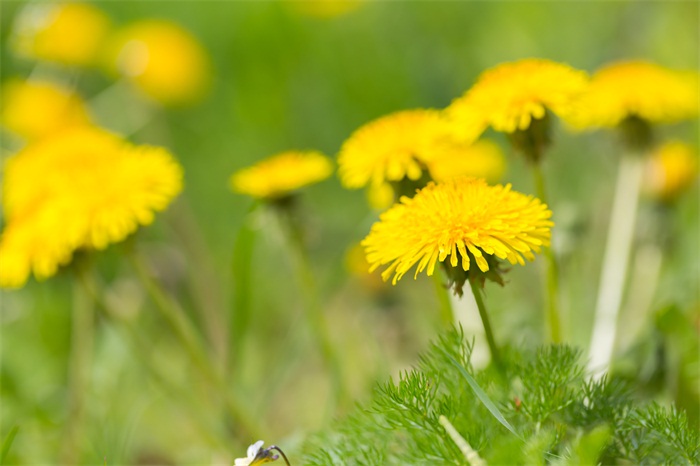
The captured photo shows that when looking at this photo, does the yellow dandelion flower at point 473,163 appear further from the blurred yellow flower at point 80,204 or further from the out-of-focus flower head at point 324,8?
the out-of-focus flower head at point 324,8

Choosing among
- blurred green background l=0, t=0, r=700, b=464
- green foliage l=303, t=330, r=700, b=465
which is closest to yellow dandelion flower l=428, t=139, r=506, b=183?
blurred green background l=0, t=0, r=700, b=464

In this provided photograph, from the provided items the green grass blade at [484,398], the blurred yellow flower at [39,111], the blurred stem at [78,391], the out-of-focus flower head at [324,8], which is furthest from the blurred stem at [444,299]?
the out-of-focus flower head at [324,8]

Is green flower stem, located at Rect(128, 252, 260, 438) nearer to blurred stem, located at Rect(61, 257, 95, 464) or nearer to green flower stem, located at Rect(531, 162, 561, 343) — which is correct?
blurred stem, located at Rect(61, 257, 95, 464)

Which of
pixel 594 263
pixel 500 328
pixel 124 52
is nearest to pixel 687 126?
pixel 594 263

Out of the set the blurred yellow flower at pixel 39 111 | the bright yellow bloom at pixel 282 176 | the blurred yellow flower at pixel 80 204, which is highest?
the blurred yellow flower at pixel 39 111

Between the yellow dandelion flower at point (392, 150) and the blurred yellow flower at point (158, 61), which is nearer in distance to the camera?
the yellow dandelion flower at point (392, 150)

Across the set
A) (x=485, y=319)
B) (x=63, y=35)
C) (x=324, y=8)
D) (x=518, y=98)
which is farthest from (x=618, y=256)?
(x=324, y=8)
